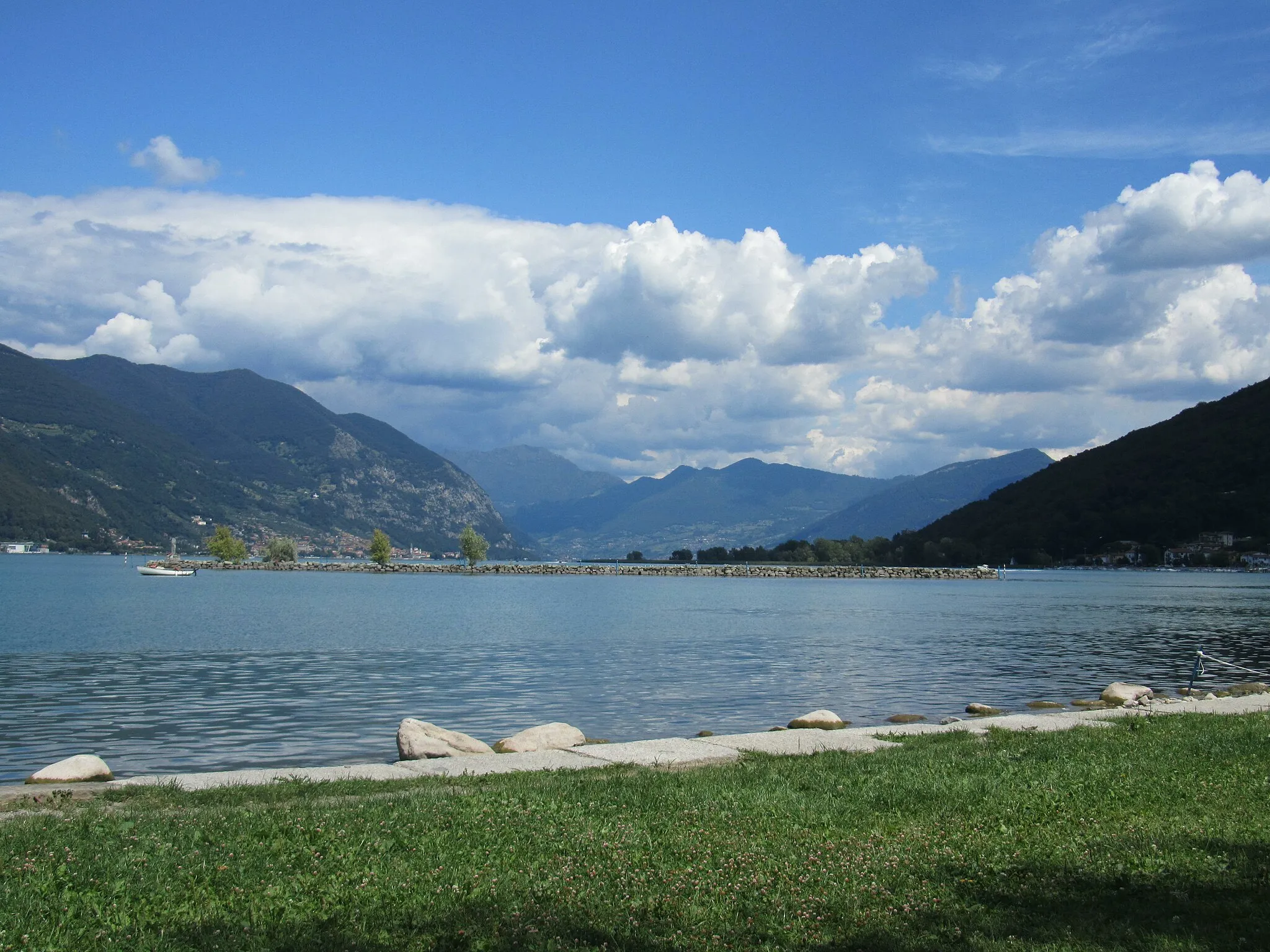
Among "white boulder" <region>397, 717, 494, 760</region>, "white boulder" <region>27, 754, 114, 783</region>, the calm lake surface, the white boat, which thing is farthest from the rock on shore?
the white boat

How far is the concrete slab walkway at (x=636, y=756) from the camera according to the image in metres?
15.2

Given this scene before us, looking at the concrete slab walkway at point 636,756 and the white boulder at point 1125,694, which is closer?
the concrete slab walkway at point 636,756

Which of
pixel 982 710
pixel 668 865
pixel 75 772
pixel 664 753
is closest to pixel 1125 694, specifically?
pixel 982 710

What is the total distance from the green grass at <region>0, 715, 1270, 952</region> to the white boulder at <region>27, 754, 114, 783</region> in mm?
2882

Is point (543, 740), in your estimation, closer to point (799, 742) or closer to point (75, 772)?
point (799, 742)

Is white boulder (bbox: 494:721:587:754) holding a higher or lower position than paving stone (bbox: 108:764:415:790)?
lower

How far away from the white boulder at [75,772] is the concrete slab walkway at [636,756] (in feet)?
1.38

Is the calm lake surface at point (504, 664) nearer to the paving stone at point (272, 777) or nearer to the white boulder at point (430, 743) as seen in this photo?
the white boulder at point (430, 743)

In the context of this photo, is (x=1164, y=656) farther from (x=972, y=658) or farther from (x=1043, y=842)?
(x=1043, y=842)

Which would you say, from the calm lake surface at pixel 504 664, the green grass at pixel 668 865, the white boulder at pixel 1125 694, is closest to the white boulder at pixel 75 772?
the green grass at pixel 668 865

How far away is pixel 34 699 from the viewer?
3123 centimetres

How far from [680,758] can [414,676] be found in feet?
79.7

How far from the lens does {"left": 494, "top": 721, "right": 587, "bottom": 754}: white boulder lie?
20016 mm

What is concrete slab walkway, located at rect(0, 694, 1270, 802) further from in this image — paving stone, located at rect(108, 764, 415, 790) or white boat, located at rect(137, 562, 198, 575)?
white boat, located at rect(137, 562, 198, 575)
